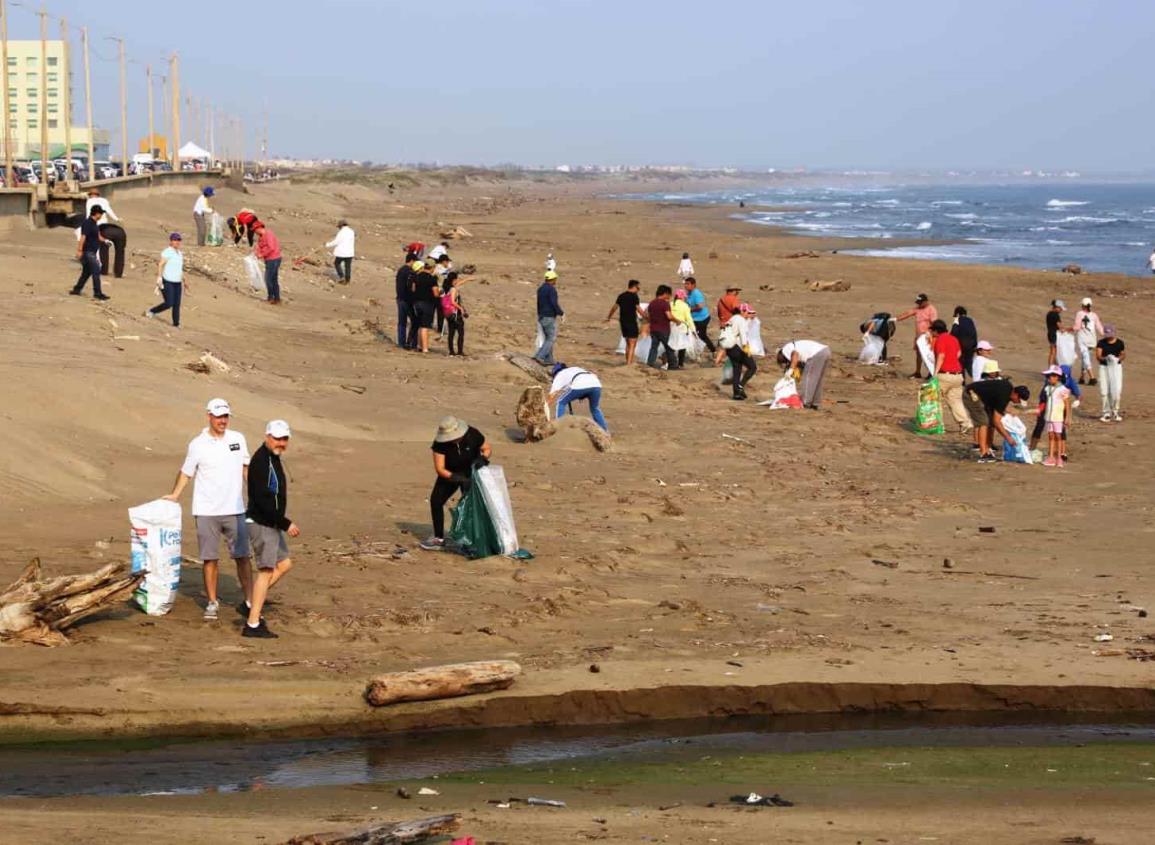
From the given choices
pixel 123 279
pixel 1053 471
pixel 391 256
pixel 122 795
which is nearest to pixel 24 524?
pixel 122 795

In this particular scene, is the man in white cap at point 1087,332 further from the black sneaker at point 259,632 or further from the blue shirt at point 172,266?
the black sneaker at point 259,632

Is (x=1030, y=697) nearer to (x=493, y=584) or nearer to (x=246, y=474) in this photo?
(x=493, y=584)

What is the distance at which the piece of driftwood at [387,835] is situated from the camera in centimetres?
661

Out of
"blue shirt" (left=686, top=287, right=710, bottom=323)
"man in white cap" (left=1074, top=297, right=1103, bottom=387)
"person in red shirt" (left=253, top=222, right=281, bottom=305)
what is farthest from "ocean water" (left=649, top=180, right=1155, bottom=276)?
"person in red shirt" (left=253, top=222, right=281, bottom=305)

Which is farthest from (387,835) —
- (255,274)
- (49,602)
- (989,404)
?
(255,274)

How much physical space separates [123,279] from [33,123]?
9224cm

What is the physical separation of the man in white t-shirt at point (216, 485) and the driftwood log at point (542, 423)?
7.21 meters

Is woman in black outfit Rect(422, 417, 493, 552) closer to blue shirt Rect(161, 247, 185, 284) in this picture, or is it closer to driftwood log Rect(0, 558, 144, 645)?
driftwood log Rect(0, 558, 144, 645)

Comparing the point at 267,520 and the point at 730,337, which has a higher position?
the point at 730,337

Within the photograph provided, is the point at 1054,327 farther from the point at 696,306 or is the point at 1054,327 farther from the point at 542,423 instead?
the point at 542,423

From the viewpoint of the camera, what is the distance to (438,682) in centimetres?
935

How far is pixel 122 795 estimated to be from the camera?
7.89 meters

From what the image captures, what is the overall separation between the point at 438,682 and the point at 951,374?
12.1 metres

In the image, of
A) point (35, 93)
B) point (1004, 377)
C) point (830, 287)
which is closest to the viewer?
point (1004, 377)
